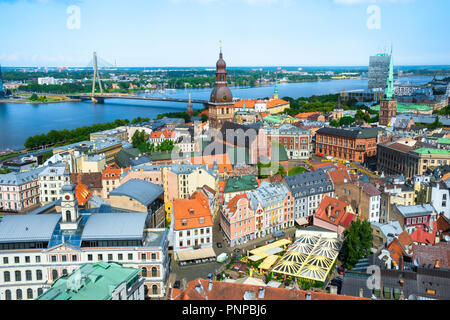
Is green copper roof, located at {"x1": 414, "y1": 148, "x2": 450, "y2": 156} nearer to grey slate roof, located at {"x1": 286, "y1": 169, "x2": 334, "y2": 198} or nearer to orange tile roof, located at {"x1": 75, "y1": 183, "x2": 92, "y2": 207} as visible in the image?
grey slate roof, located at {"x1": 286, "y1": 169, "x2": 334, "y2": 198}

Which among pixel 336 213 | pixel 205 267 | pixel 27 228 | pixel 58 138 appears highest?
pixel 27 228

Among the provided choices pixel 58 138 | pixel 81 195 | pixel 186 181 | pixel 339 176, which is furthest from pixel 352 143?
pixel 58 138

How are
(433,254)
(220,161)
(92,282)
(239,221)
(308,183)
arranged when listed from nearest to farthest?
1. (92,282)
2. (433,254)
3. (239,221)
4. (308,183)
5. (220,161)

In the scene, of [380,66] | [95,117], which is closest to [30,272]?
[95,117]

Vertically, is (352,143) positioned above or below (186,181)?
above

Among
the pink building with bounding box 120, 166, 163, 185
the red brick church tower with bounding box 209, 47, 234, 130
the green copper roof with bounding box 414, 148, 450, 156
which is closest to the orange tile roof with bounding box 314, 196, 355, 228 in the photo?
the pink building with bounding box 120, 166, 163, 185

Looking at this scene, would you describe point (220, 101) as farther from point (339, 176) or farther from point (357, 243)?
point (357, 243)
